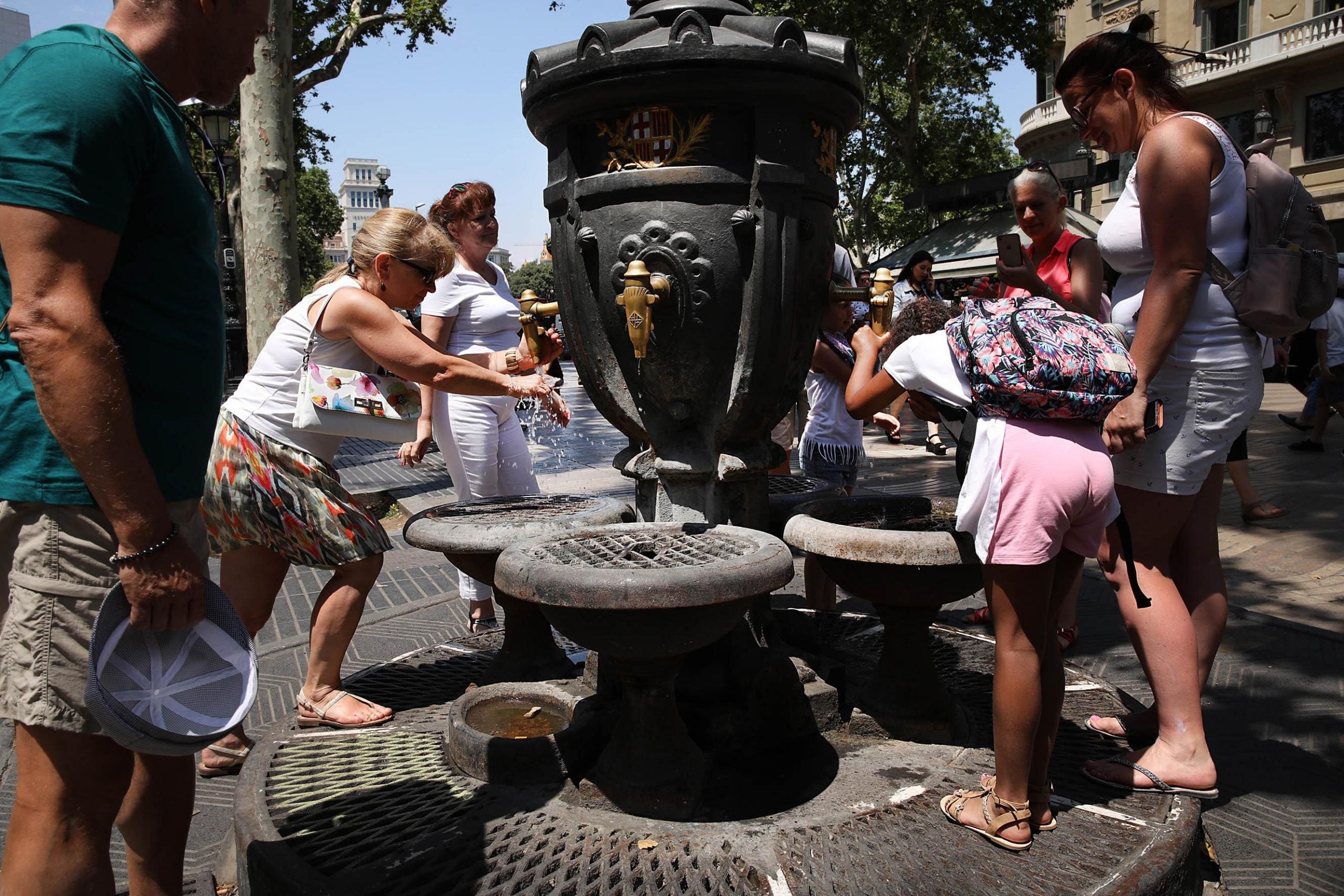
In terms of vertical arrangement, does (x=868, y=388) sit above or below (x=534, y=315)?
below

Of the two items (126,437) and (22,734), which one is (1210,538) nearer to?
(126,437)

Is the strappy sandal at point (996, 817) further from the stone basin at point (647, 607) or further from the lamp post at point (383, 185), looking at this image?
the lamp post at point (383, 185)

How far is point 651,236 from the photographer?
9.93 ft

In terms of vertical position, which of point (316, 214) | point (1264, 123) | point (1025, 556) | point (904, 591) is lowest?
point (904, 591)

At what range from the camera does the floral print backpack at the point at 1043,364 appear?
2340 mm

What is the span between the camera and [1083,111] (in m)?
3.04

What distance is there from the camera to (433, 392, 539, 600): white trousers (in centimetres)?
445

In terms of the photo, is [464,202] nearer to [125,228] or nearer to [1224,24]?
[125,228]

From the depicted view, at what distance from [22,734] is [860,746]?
2265 mm

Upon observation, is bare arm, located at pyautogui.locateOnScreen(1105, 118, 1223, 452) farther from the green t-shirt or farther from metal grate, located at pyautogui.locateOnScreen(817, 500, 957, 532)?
the green t-shirt

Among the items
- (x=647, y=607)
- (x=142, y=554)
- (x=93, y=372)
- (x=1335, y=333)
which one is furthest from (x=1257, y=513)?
(x=93, y=372)

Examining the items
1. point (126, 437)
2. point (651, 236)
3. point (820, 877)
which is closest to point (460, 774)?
point (820, 877)

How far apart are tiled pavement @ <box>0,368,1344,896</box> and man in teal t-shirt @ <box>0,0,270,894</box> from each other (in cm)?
107

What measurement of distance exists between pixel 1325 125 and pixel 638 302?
3469 cm
